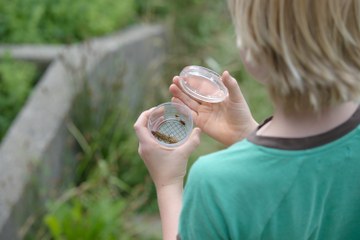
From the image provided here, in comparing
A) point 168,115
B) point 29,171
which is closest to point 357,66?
point 168,115

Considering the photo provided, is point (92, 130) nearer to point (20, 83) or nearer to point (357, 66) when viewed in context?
point (20, 83)

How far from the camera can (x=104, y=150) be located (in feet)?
18.4

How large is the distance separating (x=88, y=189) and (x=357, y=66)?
3.45 meters

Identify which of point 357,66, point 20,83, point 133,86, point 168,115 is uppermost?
point 357,66

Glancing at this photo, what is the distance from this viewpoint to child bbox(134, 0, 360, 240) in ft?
5.18

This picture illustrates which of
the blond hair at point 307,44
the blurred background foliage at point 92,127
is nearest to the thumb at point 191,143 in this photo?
the blond hair at point 307,44

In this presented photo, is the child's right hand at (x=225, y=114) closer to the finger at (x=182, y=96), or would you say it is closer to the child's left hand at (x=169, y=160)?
the finger at (x=182, y=96)

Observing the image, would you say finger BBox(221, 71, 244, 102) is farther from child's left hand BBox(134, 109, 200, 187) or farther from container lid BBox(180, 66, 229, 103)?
child's left hand BBox(134, 109, 200, 187)

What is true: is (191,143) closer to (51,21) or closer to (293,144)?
(293,144)

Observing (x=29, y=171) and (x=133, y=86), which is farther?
(x=133, y=86)

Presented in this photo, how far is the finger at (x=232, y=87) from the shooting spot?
219cm

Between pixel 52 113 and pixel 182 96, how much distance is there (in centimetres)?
294

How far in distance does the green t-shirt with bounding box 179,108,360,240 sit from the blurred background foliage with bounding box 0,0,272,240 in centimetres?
250

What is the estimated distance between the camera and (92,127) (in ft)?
18.2
